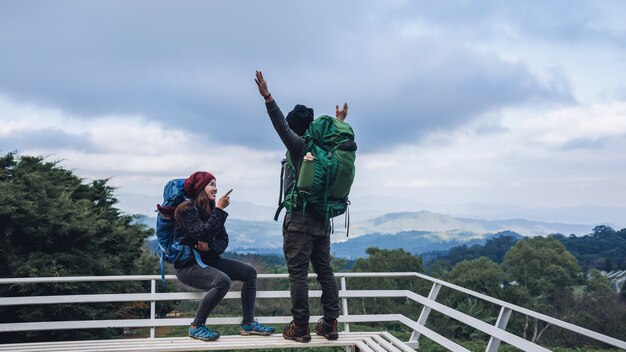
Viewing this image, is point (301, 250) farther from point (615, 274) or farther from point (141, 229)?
point (615, 274)

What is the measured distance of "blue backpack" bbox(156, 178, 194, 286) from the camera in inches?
199

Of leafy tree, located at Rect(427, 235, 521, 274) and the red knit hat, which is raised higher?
the red knit hat

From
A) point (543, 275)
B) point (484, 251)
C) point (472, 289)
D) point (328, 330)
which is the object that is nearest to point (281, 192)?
point (328, 330)

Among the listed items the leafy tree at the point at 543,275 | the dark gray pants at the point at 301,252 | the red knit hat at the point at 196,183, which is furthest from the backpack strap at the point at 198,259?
the leafy tree at the point at 543,275

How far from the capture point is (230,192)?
16.5ft

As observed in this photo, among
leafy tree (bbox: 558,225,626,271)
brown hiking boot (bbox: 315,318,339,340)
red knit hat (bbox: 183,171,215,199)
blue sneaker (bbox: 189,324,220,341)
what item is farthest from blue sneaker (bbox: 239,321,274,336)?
leafy tree (bbox: 558,225,626,271)

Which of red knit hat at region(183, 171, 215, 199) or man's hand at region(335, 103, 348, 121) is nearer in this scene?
red knit hat at region(183, 171, 215, 199)

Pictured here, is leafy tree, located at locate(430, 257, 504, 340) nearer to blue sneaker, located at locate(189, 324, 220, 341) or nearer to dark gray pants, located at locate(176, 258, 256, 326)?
dark gray pants, located at locate(176, 258, 256, 326)

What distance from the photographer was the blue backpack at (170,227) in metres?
5.05

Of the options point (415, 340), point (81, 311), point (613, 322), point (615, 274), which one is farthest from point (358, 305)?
point (615, 274)

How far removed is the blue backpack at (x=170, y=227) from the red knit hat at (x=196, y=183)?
0.21 ft

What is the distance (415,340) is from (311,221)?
181 centimetres

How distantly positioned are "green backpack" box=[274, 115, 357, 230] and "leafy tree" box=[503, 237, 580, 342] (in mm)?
50360

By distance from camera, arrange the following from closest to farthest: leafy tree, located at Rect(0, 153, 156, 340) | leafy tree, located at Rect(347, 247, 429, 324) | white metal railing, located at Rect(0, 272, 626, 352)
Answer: white metal railing, located at Rect(0, 272, 626, 352) → leafy tree, located at Rect(0, 153, 156, 340) → leafy tree, located at Rect(347, 247, 429, 324)
